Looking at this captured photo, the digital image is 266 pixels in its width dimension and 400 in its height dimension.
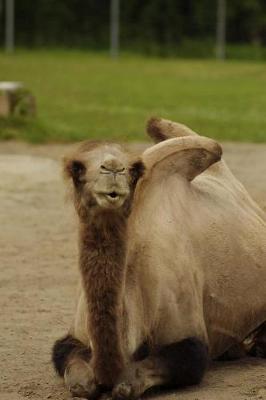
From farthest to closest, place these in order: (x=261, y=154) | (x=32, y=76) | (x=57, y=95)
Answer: (x=32, y=76)
(x=57, y=95)
(x=261, y=154)

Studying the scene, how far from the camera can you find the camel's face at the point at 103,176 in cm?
473

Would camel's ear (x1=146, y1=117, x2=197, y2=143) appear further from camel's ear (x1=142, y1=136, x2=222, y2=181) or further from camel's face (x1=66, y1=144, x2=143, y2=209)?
camel's face (x1=66, y1=144, x2=143, y2=209)

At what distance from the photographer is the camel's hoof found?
195 inches

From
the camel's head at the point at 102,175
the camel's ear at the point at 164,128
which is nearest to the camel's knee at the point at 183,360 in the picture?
the camel's head at the point at 102,175

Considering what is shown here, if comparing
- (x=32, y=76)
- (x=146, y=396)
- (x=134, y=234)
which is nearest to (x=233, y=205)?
(x=134, y=234)

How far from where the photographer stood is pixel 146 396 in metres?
5.16

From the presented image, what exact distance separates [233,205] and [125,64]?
27.6 m

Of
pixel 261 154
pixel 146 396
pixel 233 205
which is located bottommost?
pixel 261 154

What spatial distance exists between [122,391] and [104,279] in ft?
1.47

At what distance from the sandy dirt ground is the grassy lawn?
4.44 feet

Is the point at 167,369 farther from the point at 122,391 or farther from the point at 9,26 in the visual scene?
the point at 9,26

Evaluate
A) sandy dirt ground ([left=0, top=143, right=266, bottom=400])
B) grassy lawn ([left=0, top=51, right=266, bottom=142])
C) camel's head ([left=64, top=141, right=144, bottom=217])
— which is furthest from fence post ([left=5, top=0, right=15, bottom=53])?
camel's head ([left=64, top=141, right=144, bottom=217])

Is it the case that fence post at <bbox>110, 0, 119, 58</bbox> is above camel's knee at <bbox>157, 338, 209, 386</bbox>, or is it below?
below

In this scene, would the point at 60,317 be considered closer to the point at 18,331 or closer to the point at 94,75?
the point at 18,331
